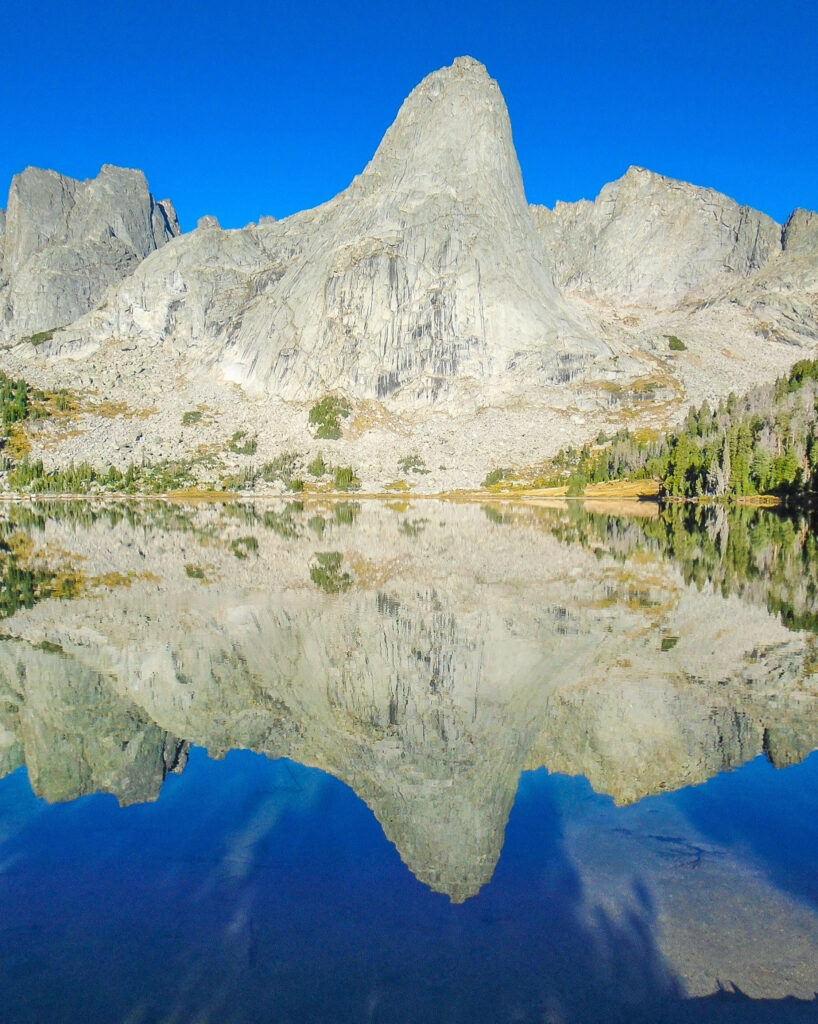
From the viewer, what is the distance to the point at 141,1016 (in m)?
6.16

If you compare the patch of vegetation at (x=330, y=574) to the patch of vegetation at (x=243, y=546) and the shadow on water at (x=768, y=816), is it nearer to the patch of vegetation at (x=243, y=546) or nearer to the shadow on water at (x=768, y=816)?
the patch of vegetation at (x=243, y=546)

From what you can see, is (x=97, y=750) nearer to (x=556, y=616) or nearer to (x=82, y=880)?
(x=82, y=880)

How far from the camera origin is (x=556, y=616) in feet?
77.9

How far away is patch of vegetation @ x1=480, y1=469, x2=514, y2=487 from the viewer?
18225cm

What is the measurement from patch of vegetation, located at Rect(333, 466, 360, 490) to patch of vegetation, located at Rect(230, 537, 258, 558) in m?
130

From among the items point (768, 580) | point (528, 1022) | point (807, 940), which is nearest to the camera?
point (528, 1022)

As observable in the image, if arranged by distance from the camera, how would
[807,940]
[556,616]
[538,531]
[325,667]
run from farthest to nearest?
[538,531] → [556,616] → [325,667] → [807,940]

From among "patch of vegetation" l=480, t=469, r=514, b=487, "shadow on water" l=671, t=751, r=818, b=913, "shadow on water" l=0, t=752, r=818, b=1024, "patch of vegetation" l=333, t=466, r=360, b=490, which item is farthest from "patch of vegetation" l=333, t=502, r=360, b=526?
"patch of vegetation" l=480, t=469, r=514, b=487

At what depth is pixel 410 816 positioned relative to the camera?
10047 mm

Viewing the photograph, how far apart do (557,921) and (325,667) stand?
11201 mm

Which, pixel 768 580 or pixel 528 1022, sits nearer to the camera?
pixel 528 1022

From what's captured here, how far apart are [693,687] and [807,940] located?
29.2ft

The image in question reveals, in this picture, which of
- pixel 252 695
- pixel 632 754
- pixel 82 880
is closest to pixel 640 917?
pixel 632 754

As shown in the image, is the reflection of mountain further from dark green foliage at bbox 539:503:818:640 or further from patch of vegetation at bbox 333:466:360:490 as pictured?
patch of vegetation at bbox 333:466:360:490
